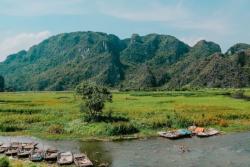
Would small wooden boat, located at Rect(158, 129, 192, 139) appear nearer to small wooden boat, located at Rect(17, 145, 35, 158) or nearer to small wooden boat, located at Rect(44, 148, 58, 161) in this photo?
small wooden boat, located at Rect(44, 148, 58, 161)

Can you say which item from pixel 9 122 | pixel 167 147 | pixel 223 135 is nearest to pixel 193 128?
pixel 223 135

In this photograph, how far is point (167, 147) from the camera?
4638 centimetres

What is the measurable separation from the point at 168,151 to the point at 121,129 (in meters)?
12.1

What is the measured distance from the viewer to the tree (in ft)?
196

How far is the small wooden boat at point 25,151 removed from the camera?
41188mm

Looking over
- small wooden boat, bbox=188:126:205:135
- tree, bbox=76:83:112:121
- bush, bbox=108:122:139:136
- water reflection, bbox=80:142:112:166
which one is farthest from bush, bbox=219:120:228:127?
water reflection, bbox=80:142:112:166

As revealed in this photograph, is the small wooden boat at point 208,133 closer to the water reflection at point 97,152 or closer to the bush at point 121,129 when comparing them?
the bush at point 121,129

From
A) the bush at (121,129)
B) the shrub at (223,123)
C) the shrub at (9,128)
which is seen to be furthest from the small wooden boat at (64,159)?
Result: the shrub at (223,123)

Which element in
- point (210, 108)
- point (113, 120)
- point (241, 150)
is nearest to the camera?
point (241, 150)

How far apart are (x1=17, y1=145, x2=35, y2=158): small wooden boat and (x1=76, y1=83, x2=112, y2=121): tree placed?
1599 centimetres

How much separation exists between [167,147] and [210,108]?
35.2 meters

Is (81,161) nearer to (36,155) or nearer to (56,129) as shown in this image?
(36,155)

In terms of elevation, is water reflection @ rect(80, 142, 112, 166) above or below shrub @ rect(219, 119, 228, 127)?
below

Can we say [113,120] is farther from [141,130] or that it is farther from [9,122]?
[9,122]
